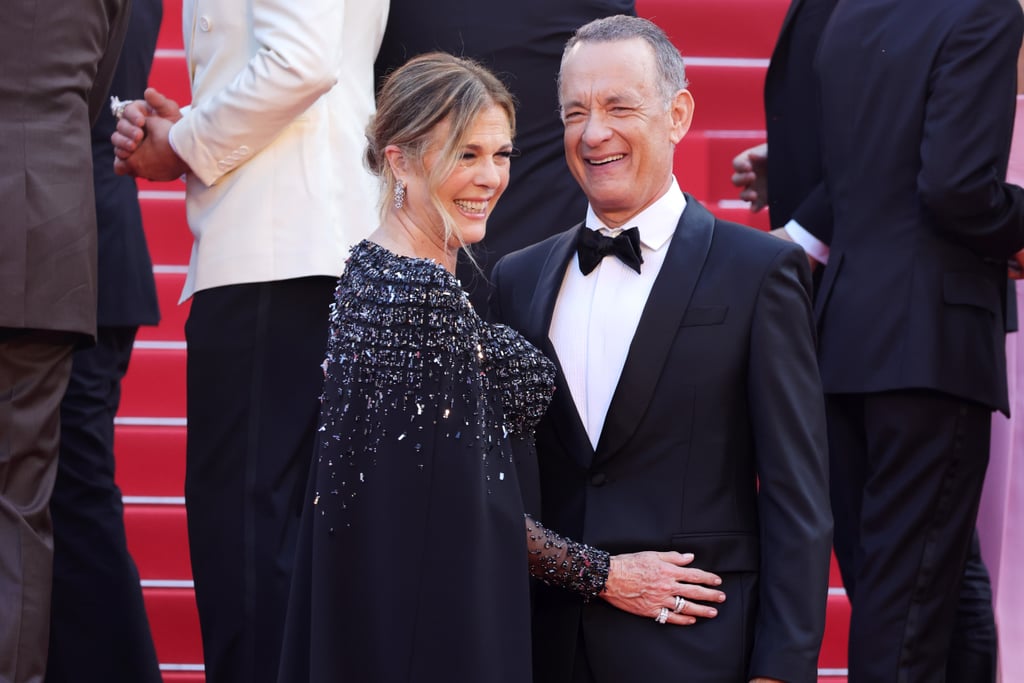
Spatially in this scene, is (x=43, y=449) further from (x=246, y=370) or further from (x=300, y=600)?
(x=300, y=600)

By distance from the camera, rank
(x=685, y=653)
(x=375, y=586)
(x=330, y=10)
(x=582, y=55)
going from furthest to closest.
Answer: (x=330, y=10), (x=582, y=55), (x=685, y=653), (x=375, y=586)

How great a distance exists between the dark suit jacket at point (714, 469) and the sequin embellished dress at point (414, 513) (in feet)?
0.69

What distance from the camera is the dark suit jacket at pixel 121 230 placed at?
3.71m

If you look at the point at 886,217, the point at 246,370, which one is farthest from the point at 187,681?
the point at 886,217

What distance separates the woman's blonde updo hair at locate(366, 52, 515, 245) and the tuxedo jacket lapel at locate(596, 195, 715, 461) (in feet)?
1.17

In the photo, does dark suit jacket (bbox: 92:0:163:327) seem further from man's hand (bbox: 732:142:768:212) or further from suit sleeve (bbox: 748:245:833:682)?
suit sleeve (bbox: 748:245:833:682)

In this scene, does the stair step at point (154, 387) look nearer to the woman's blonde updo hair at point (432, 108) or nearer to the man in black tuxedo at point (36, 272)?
the man in black tuxedo at point (36, 272)

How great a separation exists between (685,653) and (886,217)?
1.45 m

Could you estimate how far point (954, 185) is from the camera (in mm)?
3258

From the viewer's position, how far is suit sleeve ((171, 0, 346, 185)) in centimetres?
303

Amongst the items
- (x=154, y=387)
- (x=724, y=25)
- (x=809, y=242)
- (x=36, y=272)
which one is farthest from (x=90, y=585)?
(x=724, y=25)

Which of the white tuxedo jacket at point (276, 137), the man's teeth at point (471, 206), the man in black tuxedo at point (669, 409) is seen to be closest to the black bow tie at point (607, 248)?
the man in black tuxedo at point (669, 409)

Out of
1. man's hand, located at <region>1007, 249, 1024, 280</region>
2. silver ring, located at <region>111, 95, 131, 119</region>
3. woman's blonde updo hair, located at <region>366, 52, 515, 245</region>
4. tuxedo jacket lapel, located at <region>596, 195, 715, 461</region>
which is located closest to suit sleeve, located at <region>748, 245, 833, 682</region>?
tuxedo jacket lapel, located at <region>596, 195, 715, 461</region>

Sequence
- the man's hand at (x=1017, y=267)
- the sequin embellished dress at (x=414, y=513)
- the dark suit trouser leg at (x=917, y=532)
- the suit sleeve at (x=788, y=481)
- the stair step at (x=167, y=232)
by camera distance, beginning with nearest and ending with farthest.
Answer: the sequin embellished dress at (x=414, y=513) → the suit sleeve at (x=788, y=481) → the dark suit trouser leg at (x=917, y=532) → the man's hand at (x=1017, y=267) → the stair step at (x=167, y=232)
